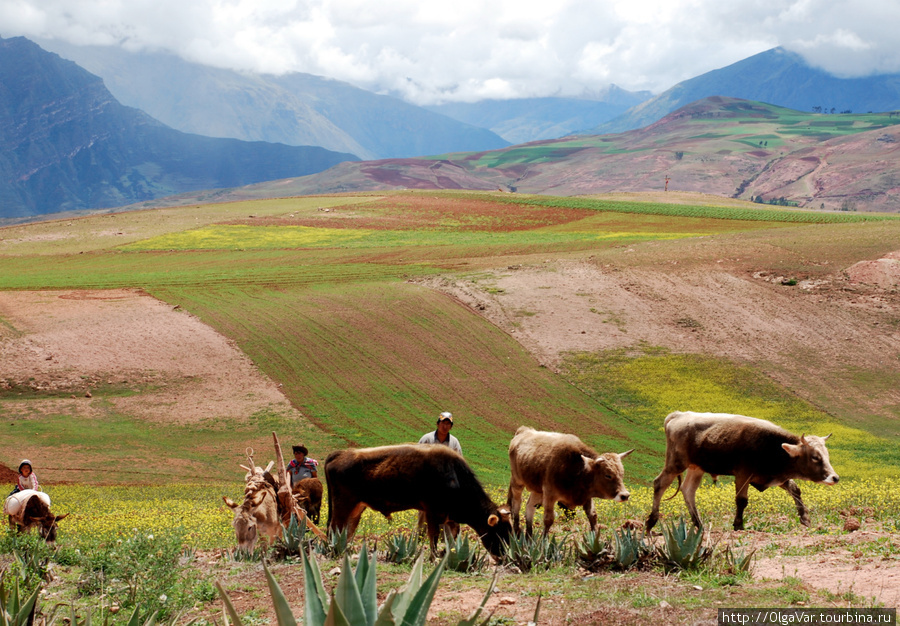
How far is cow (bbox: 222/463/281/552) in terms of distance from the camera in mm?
12086

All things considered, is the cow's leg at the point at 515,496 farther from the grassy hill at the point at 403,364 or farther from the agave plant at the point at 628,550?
the grassy hill at the point at 403,364

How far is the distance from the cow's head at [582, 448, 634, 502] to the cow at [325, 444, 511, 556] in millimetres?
1514

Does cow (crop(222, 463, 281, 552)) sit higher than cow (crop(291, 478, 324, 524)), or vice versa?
cow (crop(222, 463, 281, 552))

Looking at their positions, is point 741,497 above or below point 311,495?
above

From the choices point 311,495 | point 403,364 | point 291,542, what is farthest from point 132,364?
point 291,542

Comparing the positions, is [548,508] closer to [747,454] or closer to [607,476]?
[607,476]

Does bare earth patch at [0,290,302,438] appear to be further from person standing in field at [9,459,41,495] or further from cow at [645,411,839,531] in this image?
cow at [645,411,839,531]

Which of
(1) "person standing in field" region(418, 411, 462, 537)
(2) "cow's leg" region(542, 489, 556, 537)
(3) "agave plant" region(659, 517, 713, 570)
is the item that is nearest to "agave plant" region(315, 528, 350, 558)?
(1) "person standing in field" region(418, 411, 462, 537)

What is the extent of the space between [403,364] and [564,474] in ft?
77.6

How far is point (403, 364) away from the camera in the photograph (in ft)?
117

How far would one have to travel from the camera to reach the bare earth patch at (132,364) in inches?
1248

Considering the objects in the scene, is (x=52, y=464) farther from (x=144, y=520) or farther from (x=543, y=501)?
(x=543, y=501)

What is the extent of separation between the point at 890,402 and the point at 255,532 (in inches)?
1113

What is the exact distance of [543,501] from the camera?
13.0 m
